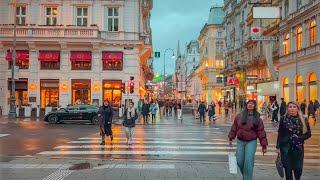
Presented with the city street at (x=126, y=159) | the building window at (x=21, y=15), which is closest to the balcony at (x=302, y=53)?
the city street at (x=126, y=159)

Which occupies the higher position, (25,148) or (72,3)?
(72,3)

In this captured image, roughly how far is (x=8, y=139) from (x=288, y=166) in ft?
52.3

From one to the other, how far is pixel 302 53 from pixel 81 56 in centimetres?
2099

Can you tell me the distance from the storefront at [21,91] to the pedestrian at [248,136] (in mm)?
41142

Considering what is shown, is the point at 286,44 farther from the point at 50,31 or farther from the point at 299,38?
the point at 50,31

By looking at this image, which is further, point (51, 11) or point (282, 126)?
point (51, 11)

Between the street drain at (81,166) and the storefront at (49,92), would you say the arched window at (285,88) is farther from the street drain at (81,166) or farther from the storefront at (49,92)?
the street drain at (81,166)

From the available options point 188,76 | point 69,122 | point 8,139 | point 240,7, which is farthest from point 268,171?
point 188,76

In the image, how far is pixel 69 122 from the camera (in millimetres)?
37375

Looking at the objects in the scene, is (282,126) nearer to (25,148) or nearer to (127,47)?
(25,148)

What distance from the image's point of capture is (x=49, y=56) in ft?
159

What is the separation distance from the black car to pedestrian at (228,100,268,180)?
85.5 ft

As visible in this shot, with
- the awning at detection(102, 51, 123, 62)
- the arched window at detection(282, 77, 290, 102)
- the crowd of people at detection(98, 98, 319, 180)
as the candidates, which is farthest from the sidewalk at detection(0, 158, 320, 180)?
the arched window at detection(282, 77, 290, 102)

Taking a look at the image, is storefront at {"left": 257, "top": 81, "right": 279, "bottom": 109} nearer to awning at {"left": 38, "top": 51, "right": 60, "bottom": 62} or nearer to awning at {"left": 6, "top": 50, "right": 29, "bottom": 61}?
awning at {"left": 38, "top": 51, "right": 60, "bottom": 62}
